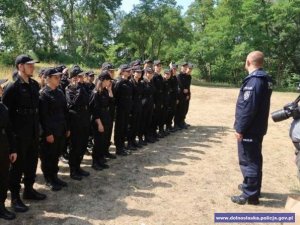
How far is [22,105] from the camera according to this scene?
527 centimetres

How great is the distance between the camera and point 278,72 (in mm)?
33812

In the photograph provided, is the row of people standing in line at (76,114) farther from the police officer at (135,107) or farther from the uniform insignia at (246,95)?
the uniform insignia at (246,95)

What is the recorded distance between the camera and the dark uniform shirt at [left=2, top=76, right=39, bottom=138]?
5.21 metres

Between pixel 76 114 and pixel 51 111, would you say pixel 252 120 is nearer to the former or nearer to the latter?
pixel 76 114

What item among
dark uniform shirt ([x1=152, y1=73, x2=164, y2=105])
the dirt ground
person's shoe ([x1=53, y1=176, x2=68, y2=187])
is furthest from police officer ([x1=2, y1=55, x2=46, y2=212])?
dark uniform shirt ([x1=152, y1=73, x2=164, y2=105])

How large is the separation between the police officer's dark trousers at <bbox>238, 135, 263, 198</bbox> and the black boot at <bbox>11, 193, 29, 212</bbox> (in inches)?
126

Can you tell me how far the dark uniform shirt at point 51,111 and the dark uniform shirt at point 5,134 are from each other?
81 centimetres

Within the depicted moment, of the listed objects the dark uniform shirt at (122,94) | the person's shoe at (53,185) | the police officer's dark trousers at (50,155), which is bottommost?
the person's shoe at (53,185)

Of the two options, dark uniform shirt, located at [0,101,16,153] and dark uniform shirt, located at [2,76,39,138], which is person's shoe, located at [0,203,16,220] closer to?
dark uniform shirt, located at [0,101,16,153]

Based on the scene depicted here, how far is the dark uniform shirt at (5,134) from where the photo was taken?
15.6 feet

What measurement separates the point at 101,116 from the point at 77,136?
2.45 ft

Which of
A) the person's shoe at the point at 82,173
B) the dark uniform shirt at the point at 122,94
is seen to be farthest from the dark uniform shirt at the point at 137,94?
the person's shoe at the point at 82,173

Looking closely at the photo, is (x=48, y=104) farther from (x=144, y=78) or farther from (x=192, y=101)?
(x=192, y=101)

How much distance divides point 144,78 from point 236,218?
4.78m
